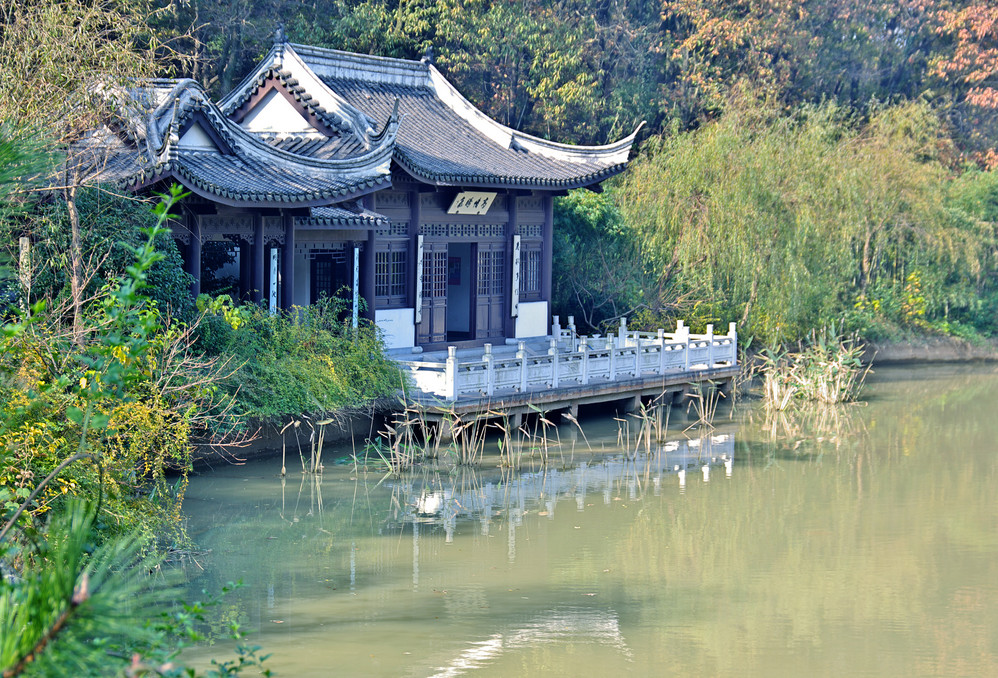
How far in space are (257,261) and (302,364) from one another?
1728 millimetres

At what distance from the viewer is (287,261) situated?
13.6 m

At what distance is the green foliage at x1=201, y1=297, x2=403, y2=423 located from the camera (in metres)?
11.4

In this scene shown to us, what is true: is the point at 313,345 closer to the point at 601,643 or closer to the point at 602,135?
the point at 601,643

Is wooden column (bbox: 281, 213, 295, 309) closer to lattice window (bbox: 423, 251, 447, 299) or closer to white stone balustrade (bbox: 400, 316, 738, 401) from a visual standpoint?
white stone balustrade (bbox: 400, 316, 738, 401)

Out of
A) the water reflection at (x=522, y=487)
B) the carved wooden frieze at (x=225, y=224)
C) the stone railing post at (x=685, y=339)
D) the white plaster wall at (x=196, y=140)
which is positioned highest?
the white plaster wall at (x=196, y=140)

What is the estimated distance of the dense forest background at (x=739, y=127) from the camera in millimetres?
Answer: 19422

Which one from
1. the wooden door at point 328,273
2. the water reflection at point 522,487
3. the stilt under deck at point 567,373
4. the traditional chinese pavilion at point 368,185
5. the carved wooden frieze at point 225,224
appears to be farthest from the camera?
the wooden door at point 328,273

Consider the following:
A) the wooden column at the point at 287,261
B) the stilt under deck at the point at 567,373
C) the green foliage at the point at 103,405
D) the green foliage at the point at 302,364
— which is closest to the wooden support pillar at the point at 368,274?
the stilt under deck at the point at 567,373

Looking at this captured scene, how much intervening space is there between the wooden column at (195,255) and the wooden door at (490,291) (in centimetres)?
534

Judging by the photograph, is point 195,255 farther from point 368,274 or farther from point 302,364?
point 368,274

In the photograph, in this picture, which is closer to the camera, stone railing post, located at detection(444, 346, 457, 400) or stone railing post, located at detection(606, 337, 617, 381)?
stone railing post, located at detection(444, 346, 457, 400)

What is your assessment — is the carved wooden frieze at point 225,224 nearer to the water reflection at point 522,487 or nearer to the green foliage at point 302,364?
the green foliage at point 302,364

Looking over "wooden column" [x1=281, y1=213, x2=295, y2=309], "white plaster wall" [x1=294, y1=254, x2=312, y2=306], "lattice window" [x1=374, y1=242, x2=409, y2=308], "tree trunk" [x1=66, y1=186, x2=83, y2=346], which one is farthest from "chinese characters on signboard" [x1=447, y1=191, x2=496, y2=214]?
"tree trunk" [x1=66, y1=186, x2=83, y2=346]

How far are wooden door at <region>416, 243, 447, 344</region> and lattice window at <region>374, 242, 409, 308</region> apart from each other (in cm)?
40
